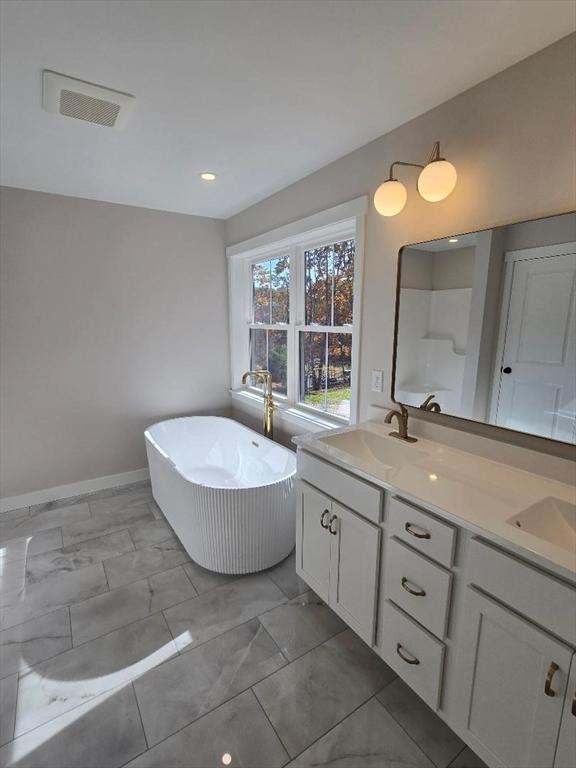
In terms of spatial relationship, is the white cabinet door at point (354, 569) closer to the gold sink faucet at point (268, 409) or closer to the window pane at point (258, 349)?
the gold sink faucet at point (268, 409)

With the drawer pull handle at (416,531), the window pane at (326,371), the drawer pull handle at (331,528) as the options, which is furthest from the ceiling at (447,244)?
the drawer pull handle at (331,528)

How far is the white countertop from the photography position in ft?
3.19

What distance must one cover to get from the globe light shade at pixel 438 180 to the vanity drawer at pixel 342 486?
1177 millimetres

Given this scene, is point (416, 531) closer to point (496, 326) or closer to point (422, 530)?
point (422, 530)

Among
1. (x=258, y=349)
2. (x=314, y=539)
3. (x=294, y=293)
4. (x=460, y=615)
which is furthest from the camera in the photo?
(x=258, y=349)

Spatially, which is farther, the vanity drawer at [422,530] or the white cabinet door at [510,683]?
the vanity drawer at [422,530]

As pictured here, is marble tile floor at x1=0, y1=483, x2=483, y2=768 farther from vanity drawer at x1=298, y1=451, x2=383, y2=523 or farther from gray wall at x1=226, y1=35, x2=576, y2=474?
gray wall at x1=226, y1=35, x2=576, y2=474

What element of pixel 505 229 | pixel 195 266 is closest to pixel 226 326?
pixel 195 266

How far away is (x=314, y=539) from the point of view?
177cm

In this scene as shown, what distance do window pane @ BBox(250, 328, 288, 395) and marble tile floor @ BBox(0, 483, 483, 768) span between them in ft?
4.85

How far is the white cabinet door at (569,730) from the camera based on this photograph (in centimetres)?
89

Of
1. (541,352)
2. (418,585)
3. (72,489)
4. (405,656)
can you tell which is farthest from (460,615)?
(72,489)

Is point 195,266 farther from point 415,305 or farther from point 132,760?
point 132,760

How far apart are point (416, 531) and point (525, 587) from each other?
34 cm
